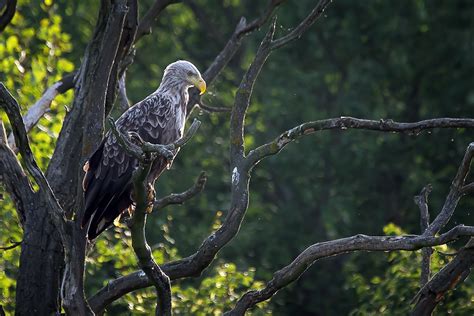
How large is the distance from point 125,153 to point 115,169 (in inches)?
6.5

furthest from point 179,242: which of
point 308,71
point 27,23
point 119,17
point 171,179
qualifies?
point 119,17

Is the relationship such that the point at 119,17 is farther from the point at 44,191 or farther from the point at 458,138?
the point at 458,138

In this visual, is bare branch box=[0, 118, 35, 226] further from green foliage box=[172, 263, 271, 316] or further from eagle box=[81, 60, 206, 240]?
green foliage box=[172, 263, 271, 316]

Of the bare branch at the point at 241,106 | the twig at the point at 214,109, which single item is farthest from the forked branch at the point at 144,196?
the twig at the point at 214,109

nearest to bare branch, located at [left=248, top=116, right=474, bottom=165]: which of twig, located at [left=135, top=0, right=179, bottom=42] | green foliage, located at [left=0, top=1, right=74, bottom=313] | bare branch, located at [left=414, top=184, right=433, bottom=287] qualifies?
bare branch, located at [left=414, top=184, right=433, bottom=287]

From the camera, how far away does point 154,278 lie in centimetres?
684

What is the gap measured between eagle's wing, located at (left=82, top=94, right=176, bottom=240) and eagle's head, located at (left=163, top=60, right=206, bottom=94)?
311mm

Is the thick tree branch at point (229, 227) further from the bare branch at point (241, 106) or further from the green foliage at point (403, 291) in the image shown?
the green foliage at point (403, 291)

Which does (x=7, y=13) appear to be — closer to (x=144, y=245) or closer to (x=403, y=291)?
(x=144, y=245)

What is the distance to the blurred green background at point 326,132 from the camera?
660 inches

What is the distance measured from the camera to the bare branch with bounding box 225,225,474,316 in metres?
6.76

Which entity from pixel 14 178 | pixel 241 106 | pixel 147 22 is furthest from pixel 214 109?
pixel 14 178

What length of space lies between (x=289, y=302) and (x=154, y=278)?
9412 mm

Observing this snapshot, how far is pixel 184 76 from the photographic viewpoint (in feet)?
31.4
